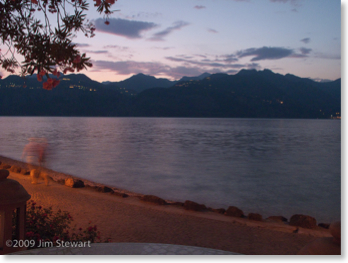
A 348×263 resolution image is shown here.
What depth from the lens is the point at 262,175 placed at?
1886 centimetres

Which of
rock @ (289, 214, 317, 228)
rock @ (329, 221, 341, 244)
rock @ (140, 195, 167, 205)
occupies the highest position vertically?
rock @ (329, 221, 341, 244)

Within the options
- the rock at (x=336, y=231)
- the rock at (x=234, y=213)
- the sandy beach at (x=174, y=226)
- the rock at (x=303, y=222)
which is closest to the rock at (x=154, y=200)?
the sandy beach at (x=174, y=226)

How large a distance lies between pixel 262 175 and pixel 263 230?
41.7 feet

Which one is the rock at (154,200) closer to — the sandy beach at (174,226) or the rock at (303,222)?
the sandy beach at (174,226)

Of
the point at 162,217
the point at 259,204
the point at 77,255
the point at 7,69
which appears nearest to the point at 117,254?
the point at 77,255

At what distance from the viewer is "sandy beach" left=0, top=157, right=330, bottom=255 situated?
18.8ft

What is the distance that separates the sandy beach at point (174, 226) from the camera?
574 cm

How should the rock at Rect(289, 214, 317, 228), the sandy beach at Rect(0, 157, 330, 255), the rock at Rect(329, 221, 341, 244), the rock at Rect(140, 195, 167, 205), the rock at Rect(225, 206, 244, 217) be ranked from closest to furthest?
the rock at Rect(329, 221, 341, 244), the sandy beach at Rect(0, 157, 330, 255), the rock at Rect(289, 214, 317, 228), the rock at Rect(225, 206, 244, 217), the rock at Rect(140, 195, 167, 205)

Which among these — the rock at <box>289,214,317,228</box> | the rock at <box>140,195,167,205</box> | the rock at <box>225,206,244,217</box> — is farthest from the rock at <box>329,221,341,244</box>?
the rock at <box>140,195,167,205</box>

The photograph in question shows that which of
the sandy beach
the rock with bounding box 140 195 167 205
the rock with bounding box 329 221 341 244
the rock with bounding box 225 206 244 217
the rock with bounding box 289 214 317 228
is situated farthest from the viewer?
the rock with bounding box 140 195 167 205

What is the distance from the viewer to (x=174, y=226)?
22.0 feet

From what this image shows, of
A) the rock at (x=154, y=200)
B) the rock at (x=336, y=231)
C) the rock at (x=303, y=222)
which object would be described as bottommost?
the rock at (x=303, y=222)

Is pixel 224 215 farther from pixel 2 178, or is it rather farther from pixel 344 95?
pixel 2 178

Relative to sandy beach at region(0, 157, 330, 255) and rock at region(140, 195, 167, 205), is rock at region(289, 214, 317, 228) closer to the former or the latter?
sandy beach at region(0, 157, 330, 255)
